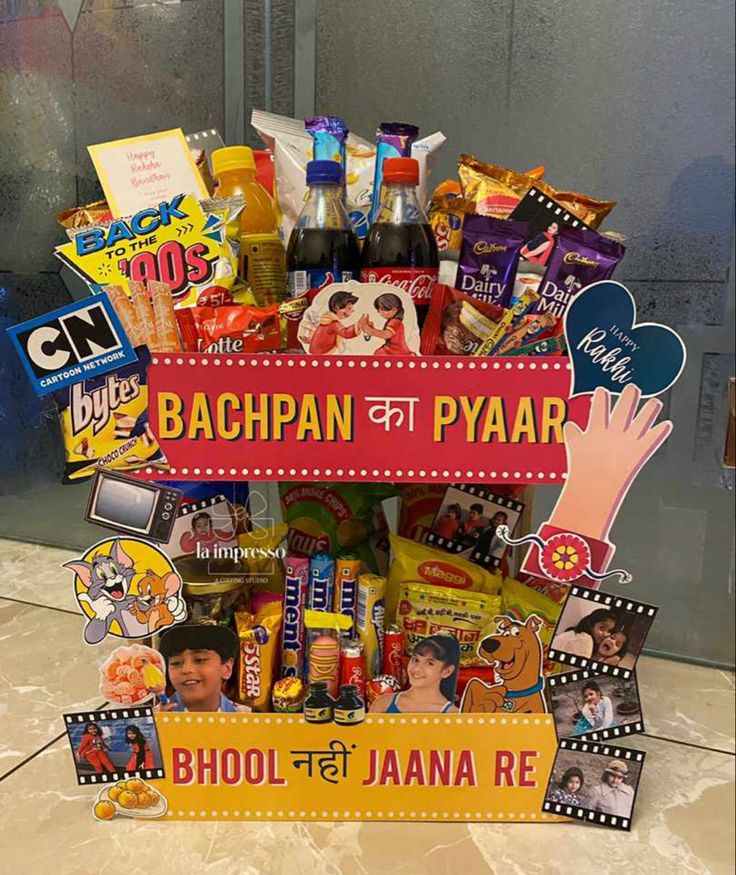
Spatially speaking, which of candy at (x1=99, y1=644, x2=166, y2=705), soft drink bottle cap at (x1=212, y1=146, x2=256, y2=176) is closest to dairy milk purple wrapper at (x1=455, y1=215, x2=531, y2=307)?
soft drink bottle cap at (x1=212, y1=146, x2=256, y2=176)

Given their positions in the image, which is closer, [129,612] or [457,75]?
[129,612]

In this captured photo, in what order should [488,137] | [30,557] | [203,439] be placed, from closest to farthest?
[203,439]
[30,557]
[488,137]

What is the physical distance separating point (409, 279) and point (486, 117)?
0.36 m

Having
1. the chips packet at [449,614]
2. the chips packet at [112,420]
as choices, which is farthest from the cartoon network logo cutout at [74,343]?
the chips packet at [449,614]

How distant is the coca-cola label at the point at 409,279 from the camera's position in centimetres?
67

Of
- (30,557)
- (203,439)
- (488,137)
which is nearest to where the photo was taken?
(203,439)

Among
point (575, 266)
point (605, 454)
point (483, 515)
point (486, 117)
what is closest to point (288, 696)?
point (483, 515)

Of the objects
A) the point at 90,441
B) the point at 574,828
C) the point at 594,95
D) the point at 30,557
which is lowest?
the point at 574,828

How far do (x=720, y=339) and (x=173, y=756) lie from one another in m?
0.81

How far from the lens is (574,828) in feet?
2.31

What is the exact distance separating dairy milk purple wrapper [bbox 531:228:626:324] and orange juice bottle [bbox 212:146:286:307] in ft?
0.84

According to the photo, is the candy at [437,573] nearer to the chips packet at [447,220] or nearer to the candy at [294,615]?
the candy at [294,615]

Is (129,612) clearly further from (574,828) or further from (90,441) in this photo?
(574,828)

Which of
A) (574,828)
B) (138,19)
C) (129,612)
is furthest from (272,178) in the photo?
(574,828)
